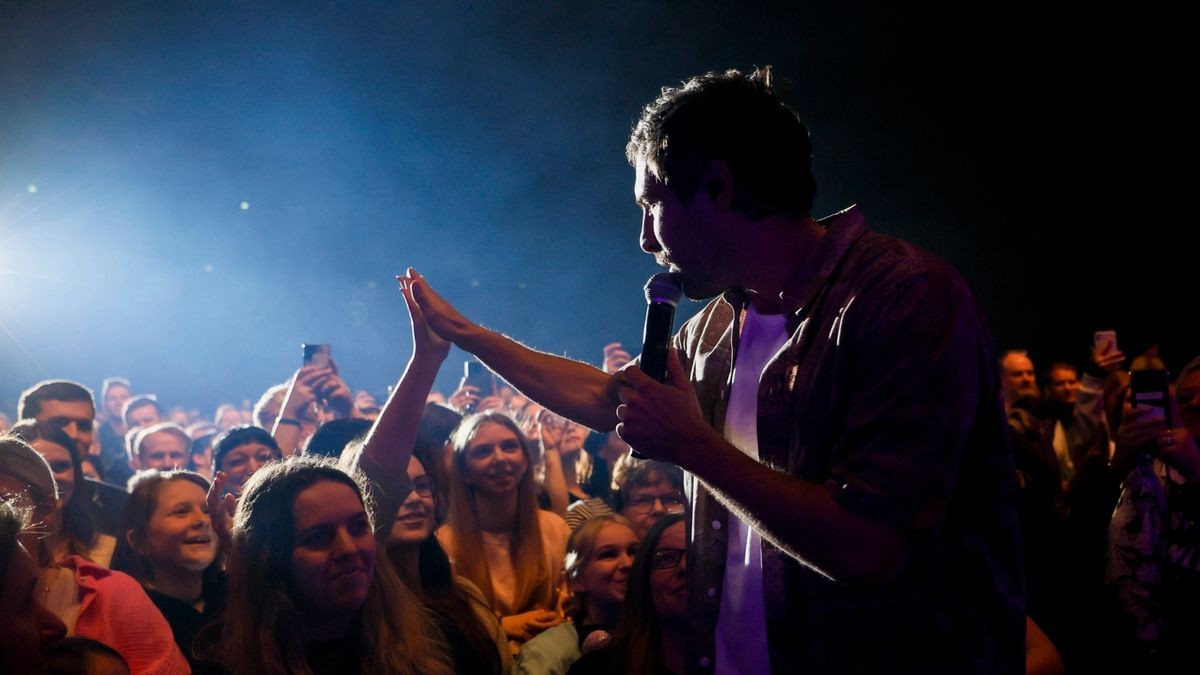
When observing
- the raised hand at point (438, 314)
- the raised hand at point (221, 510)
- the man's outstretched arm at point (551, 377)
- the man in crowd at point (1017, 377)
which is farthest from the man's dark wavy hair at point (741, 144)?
the man in crowd at point (1017, 377)

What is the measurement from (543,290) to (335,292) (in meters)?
3.09

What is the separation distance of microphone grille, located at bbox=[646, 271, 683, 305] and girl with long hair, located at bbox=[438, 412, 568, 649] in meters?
2.37

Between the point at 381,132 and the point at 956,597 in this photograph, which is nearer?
the point at 956,597

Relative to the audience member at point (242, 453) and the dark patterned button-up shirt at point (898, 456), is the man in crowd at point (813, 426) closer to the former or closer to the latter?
the dark patterned button-up shirt at point (898, 456)

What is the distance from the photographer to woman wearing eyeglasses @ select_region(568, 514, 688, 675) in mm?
2838

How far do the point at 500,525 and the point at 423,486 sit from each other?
29.0 inches

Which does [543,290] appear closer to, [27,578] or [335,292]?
[335,292]

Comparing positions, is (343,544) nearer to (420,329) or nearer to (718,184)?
(420,329)

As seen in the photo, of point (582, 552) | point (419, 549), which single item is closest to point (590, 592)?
point (582, 552)

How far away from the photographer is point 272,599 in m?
2.45

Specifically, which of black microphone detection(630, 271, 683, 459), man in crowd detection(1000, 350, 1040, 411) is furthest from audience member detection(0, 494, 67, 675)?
man in crowd detection(1000, 350, 1040, 411)

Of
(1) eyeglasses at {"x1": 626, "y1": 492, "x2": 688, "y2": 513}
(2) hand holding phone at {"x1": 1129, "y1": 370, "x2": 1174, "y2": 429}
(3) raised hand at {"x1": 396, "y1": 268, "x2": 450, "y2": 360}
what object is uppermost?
(2) hand holding phone at {"x1": 1129, "y1": 370, "x2": 1174, "y2": 429}

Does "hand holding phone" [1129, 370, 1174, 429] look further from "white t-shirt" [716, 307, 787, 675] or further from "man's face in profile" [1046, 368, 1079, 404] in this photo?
"man's face in profile" [1046, 368, 1079, 404]

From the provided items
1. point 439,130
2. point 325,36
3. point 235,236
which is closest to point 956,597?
point 325,36
